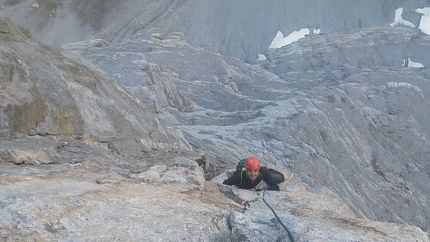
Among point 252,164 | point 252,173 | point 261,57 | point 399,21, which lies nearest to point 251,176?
point 252,173

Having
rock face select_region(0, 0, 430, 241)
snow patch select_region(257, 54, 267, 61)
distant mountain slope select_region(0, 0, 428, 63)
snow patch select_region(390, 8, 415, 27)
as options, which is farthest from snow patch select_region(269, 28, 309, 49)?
snow patch select_region(390, 8, 415, 27)

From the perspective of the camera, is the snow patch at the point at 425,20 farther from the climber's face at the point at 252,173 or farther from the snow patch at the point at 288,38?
the climber's face at the point at 252,173

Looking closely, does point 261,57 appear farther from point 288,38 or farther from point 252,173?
point 252,173

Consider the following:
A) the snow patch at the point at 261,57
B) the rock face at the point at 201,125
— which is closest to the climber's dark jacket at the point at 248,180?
the rock face at the point at 201,125

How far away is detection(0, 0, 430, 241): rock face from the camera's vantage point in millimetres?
4746

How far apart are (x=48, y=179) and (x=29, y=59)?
6.49m

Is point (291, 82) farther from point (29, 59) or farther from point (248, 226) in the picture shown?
point (248, 226)

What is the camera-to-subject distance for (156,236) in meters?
4.22

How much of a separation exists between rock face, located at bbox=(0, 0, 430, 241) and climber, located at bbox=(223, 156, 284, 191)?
16.9 inches

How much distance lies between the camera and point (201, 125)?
26.2m

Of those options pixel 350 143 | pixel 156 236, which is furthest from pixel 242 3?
pixel 156 236

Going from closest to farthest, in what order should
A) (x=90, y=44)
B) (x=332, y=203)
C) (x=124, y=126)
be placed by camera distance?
1. (x=332, y=203)
2. (x=124, y=126)
3. (x=90, y=44)

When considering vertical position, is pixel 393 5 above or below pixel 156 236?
above

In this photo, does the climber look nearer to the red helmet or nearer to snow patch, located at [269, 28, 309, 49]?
the red helmet
